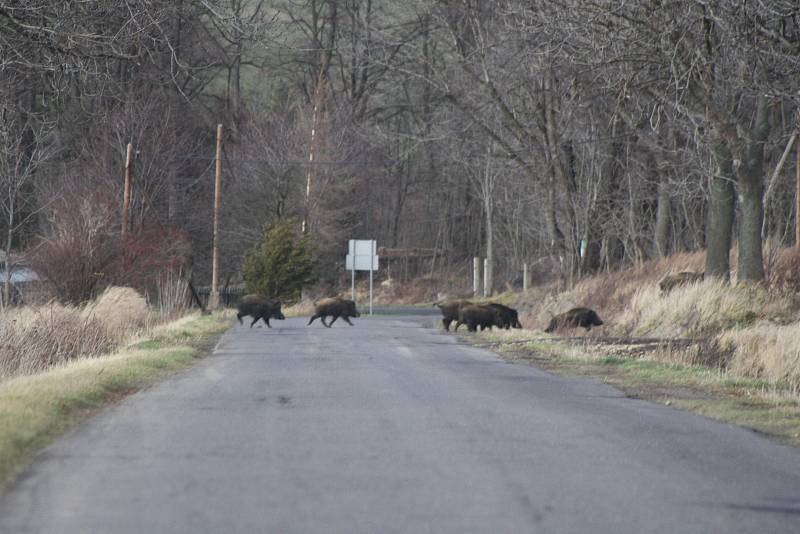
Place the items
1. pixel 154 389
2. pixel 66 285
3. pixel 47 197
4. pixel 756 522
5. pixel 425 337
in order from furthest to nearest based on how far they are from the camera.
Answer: pixel 47 197
pixel 66 285
pixel 425 337
pixel 154 389
pixel 756 522

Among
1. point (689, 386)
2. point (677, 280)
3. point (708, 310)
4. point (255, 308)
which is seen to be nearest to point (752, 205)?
point (708, 310)

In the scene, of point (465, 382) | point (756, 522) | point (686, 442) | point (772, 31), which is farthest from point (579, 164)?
point (756, 522)

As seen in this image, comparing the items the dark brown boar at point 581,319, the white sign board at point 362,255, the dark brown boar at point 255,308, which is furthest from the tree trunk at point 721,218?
the white sign board at point 362,255

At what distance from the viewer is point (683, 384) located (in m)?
16.7

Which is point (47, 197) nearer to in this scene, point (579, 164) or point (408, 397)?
point (579, 164)

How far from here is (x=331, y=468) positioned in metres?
8.55

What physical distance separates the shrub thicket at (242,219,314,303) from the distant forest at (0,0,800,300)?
13.3 ft

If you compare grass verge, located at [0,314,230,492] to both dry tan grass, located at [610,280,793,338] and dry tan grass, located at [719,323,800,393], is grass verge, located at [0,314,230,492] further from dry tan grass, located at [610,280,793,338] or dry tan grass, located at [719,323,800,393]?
dry tan grass, located at [610,280,793,338]

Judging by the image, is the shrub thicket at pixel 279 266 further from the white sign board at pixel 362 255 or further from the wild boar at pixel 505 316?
the wild boar at pixel 505 316

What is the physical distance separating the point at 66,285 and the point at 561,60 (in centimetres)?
1383

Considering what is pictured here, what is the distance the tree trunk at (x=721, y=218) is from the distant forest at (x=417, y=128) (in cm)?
5

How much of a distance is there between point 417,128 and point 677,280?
2656 centimetres

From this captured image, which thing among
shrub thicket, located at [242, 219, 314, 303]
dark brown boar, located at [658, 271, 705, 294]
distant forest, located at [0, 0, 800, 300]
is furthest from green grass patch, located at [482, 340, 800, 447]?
shrub thicket, located at [242, 219, 314, 303]

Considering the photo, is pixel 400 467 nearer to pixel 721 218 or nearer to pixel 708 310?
pixel 708 310
